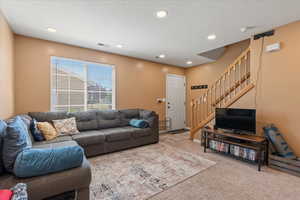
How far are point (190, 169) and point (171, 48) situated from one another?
9.35 feet

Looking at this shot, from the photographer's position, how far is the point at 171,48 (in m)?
3.67

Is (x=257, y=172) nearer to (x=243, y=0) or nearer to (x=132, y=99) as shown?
(x=243, y=0)

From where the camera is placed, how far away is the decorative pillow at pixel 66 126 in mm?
2908

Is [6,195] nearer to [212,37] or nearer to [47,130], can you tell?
[47,130]

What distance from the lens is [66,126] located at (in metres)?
2.99

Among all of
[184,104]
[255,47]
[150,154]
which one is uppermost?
[255,47]

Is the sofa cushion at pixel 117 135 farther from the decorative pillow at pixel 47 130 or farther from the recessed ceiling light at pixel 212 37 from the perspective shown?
the recessed ceiling light at pixel 212 37

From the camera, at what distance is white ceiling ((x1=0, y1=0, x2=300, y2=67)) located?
1956 millimetres

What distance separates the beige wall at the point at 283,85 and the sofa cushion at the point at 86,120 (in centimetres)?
367

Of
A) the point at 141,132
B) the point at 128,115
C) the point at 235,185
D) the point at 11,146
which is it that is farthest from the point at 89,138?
the point at 235,185

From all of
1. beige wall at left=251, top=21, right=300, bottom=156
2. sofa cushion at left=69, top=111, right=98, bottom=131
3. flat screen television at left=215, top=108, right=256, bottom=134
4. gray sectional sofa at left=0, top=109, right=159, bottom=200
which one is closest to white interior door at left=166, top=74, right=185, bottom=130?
gray sectional sofa at left=0, top=109, right=159, bottom=200

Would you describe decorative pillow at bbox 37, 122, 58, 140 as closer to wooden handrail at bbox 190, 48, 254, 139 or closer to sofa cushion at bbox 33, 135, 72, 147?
sofa cushion at bbox 33, 135, 72, 147

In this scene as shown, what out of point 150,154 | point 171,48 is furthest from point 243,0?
point 150,154

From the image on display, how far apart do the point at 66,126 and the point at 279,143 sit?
4.03 m
